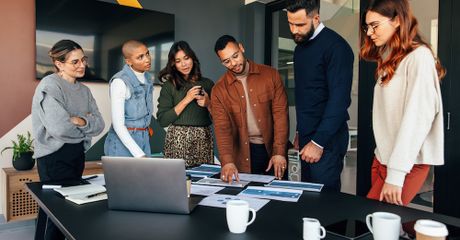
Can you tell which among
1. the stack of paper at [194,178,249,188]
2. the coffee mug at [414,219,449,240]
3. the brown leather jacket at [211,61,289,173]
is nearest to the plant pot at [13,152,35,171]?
the brown leather jacket at [211,61,289,173]

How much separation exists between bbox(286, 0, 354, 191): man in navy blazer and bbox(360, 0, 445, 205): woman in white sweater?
266 millimetres

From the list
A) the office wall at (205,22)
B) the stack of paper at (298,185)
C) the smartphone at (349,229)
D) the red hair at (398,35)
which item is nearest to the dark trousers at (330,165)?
the stack of paper at (298,185)

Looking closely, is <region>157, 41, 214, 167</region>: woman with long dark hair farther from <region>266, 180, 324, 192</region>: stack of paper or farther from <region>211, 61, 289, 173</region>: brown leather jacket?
<region>266, 180, 324, 192</region>: stack of paper

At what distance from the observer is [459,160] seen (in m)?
2.87

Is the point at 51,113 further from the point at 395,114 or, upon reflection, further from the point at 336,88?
the point at 395,114

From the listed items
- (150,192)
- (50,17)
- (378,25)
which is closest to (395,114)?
(378,25)

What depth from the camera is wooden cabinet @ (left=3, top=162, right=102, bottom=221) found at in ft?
9.87

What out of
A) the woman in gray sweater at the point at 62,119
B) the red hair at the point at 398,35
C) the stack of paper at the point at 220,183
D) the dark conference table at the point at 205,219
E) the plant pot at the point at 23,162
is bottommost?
the plant pot at the point at 23,162

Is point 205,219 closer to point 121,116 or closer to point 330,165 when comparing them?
point 330,165

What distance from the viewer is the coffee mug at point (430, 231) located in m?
0.81

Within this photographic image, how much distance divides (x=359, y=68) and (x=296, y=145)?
1708mm

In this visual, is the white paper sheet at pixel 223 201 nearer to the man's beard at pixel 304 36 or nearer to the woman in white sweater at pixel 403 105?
the woman in white sweater at pixel 403 105

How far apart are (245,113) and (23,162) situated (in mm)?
2005

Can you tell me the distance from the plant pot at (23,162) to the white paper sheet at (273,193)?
2347 mm
